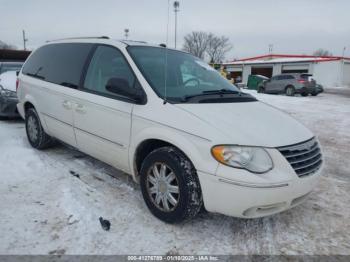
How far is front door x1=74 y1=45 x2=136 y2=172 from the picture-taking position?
3314 millimetres

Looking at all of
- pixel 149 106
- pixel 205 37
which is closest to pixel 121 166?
pixel 149 106

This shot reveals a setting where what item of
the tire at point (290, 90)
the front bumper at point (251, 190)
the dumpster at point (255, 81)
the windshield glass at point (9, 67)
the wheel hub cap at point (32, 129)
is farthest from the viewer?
the dumpster at point (255, 81)

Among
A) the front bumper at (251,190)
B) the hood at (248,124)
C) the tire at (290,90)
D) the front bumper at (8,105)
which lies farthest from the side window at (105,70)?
the tire at (290,90)

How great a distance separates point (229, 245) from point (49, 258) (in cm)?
156

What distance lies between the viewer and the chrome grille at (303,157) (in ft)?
8.70

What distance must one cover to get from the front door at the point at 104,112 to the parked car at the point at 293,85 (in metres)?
20.3

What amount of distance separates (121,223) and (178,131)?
1106mm

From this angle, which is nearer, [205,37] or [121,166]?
[121,166]

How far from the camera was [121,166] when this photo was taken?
3482 millimetres

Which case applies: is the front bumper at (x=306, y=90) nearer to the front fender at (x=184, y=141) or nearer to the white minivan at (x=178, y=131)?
the white minivan at (x=178, y=131)

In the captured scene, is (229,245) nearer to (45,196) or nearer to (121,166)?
(121,166)

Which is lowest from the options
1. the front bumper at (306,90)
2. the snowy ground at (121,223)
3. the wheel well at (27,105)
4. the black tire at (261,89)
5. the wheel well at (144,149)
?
the black tire at (261,89)

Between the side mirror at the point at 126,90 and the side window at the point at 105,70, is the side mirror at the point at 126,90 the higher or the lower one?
the lower one

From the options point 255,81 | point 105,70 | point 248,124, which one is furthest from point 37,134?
point 255,81
